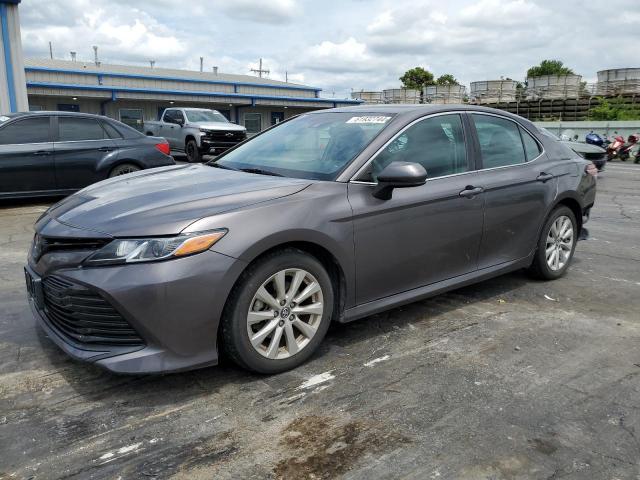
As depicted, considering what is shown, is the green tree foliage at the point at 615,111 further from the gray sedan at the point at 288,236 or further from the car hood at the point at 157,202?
the car hood at the point at 157,202

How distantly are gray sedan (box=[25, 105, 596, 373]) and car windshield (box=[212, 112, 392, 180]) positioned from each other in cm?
2

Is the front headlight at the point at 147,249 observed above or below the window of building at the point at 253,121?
below

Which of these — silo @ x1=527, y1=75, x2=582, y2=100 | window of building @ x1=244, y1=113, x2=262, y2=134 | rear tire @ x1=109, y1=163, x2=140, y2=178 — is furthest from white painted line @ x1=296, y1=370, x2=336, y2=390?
silo @ x1=527, y1=75, x2=582, y2=100

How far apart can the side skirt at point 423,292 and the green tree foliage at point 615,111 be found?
31898 mm

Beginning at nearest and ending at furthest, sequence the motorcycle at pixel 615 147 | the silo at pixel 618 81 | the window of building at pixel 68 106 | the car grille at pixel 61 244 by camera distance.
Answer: the car grille at pixel 61 244, the motorcycle at pixel 615 147, the window of building at pixel 68 106, the silo at pixel 618 81

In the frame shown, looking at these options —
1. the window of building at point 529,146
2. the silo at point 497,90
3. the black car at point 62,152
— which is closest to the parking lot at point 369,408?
the window of building at point 529,146

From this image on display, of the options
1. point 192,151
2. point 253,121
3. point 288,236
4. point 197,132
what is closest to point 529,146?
point 288,236

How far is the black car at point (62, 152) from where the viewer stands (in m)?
8.41

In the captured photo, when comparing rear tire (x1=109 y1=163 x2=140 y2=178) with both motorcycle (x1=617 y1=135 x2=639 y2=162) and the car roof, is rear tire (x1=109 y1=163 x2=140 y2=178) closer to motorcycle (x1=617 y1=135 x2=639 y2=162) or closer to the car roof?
the car roof

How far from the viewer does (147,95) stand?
94.9ft

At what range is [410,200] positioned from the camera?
372 centimetres

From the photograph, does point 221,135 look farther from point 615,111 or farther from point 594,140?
point 615,111

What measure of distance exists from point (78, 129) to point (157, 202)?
6.79 meters

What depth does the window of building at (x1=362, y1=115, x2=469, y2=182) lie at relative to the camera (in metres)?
3.74
